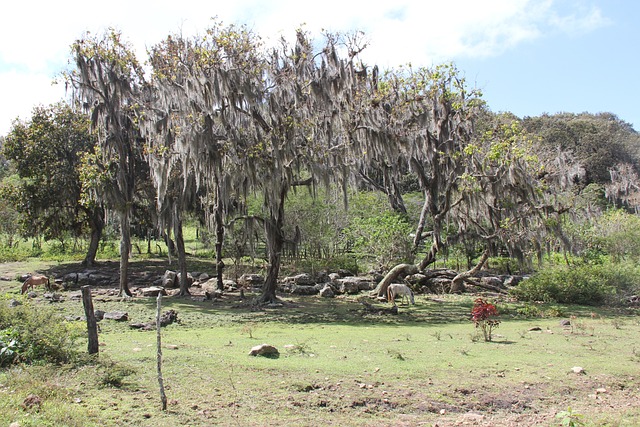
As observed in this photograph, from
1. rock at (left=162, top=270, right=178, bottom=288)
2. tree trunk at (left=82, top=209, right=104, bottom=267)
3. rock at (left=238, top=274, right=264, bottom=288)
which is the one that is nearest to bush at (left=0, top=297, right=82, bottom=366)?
rock at (left=162, top=270, right=178, bottom=288)

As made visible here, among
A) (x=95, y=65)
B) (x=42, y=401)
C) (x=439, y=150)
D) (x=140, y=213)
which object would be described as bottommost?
(x=42, y=401)

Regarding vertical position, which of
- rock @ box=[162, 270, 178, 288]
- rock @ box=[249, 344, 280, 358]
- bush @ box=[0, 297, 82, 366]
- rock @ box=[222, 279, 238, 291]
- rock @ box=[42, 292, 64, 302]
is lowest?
rock @ box=[222, 279, 238, 291]

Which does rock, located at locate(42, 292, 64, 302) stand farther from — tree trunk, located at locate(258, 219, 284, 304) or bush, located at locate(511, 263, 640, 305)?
bush, located at locate(511, 263, 640, 305)

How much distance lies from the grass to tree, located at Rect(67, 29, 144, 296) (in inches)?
304

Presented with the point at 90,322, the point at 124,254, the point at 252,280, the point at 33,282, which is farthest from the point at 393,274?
the point at 90,322

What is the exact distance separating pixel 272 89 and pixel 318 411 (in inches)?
490

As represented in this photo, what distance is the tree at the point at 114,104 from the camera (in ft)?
→ 59.2

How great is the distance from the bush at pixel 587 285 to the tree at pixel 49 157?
20.6 m

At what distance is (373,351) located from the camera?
9.91m

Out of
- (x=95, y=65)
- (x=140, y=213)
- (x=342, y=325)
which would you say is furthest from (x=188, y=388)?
(x=140, y=213)

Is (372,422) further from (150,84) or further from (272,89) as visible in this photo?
(150,84)

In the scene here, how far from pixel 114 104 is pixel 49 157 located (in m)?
9.54

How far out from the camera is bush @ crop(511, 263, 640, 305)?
18.3 metres

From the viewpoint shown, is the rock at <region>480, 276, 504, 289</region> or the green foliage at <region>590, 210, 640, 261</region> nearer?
the rock at <region>480, 276, 504, 289</region>
